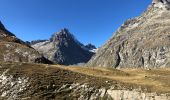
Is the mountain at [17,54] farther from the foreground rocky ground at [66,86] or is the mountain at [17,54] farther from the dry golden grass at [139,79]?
the dry golden grass at [139,79]

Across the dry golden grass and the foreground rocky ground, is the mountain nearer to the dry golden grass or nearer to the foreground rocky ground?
the foreground rocky ground

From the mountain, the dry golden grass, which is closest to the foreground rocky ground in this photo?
the dry golden grass

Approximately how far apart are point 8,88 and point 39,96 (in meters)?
6.32

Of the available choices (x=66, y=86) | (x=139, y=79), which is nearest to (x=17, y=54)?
(x=66, y=86)

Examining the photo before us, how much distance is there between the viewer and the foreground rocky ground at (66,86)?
54194 millimetres

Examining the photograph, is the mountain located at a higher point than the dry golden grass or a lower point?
higher

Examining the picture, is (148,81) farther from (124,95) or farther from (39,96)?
(39,96)

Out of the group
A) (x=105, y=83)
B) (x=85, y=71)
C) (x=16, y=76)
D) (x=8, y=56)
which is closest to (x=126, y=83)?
(x=105, y=83)

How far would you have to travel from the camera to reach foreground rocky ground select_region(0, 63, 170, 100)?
54194 millimetres

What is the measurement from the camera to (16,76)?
62.1m

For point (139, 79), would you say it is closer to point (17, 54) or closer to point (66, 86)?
point (66, 86)

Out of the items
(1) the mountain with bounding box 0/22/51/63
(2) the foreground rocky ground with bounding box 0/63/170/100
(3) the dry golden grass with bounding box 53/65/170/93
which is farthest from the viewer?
(1) the mountain with bounding box 0/22/51/63

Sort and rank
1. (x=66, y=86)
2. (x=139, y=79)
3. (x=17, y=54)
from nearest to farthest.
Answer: (x=66, y=86), (x=139, y=79), (x=17, y=54)

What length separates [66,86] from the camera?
193 feet
